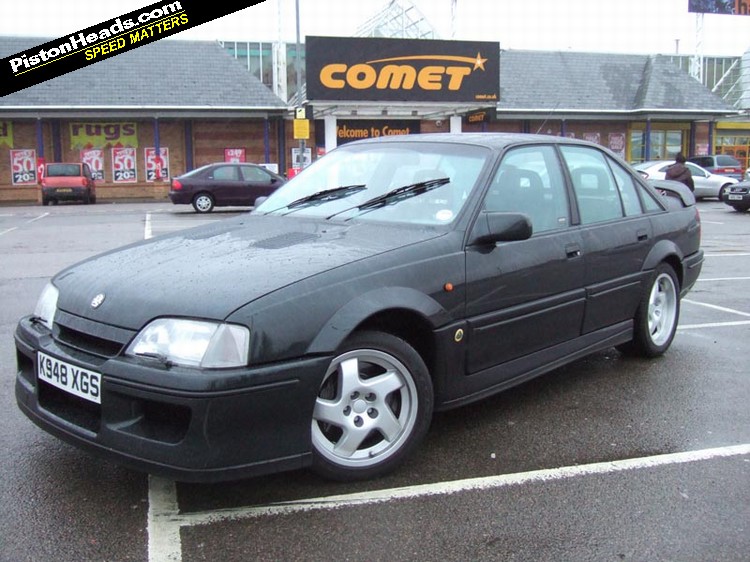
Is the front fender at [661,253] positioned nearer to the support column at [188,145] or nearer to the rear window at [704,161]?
the rear window at [704,161]

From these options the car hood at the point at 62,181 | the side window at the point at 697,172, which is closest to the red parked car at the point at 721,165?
the side window at the point at 697,172

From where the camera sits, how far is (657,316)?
203 inches

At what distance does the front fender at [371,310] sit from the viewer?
2867 millimetres

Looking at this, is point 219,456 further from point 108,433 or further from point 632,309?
point 632,309

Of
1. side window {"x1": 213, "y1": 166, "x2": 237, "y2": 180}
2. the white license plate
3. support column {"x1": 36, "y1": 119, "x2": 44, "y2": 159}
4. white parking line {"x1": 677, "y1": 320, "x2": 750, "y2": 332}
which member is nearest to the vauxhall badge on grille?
the white license plate

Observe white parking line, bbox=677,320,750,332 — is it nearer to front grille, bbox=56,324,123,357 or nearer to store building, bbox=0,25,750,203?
front grille, bbox=56,324,123,357

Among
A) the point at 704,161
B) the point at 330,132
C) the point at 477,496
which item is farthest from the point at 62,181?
the point at 477,496

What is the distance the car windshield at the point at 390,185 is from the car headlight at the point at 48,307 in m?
1.35

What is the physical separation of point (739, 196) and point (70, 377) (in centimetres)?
2049

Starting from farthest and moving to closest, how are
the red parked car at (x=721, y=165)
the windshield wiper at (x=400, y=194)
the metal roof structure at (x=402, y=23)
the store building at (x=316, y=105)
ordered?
the metal roof structure at (x=402, y=23)
the red parked car at (x=721, y=165)
the store building at (x=316, y=105)
the windshield wiper at (x=400, y=194)

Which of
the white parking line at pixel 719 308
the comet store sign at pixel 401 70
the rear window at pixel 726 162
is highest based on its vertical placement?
the comet store sign at pixel 401 70

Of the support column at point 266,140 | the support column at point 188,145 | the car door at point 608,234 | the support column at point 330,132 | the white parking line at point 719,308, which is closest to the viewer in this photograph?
the car door at point 608,234

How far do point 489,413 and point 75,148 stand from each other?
95.8 feet

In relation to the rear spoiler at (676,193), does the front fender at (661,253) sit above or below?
below
